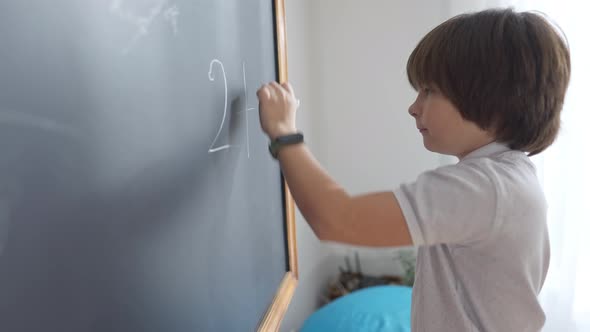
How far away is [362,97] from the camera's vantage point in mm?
1949

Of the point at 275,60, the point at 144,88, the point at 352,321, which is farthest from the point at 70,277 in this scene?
the point at 352,321

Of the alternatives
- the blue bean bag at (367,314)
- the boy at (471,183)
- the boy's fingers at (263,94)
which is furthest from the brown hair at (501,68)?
the blue bean bag at (367,314)

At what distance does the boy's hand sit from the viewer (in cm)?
62

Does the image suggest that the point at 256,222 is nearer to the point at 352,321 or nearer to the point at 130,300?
the point at 130,300

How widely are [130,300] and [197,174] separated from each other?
19 cm

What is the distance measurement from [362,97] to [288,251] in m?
1.08

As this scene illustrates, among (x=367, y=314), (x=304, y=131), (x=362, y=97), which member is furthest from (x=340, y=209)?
(x=362, y=97)

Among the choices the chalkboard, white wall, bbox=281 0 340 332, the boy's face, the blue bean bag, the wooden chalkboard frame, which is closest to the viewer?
the chalkboard

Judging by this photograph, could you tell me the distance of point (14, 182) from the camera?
0.31 metres

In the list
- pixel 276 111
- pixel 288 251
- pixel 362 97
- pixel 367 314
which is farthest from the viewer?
pixel 362 97

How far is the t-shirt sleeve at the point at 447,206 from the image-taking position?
19.4 inches

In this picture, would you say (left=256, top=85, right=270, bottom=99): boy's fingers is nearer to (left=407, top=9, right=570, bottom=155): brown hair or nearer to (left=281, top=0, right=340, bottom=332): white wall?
(left=407, top=9, right=570, bottom=155): brown hair

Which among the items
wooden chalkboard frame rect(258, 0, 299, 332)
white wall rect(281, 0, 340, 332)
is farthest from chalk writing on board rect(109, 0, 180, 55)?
white wall rect(281, 0, 340, 332)

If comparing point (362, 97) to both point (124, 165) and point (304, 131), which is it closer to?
point (304, 131)
